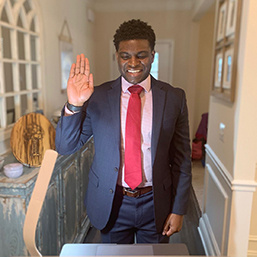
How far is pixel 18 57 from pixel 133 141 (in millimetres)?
1456

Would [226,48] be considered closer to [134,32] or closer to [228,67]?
[228,67]

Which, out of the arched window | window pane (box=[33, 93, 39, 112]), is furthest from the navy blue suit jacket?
window pane (box=[33, 93, 39, 112])

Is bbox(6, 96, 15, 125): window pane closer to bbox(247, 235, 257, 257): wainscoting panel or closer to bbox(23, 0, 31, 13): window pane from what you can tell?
bbox(23, 0, 31, 13): window pane

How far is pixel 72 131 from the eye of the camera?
1.01 metres

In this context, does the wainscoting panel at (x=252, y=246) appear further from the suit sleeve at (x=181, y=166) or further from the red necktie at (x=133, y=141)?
the red necktie at (x=133, y=141)

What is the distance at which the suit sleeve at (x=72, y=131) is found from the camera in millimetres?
992

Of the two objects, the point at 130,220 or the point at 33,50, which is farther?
the point at 33,50

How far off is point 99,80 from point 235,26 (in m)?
3.04

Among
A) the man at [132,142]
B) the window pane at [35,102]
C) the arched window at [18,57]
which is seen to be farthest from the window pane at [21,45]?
the man at [132,142]

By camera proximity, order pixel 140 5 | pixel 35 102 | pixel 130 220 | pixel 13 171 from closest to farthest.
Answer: pixel 130 220, pixel 13 171, pixel 35 102, pixel 140 5

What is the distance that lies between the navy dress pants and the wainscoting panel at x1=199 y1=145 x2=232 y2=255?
649mm

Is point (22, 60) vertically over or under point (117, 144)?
over

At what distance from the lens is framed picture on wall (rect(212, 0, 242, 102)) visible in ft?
4.93

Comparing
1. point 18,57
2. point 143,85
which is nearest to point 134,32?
point 143,85
